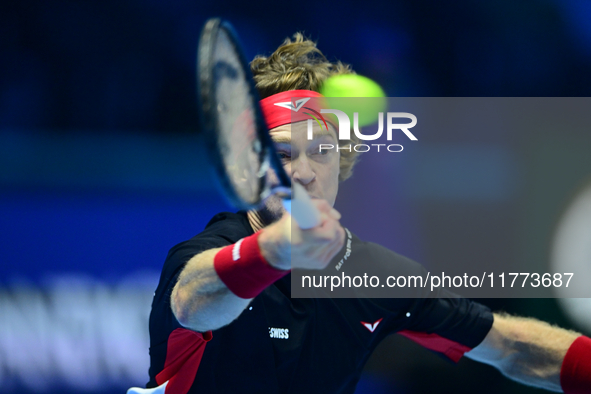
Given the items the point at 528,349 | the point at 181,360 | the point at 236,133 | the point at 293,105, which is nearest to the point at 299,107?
the point at 293,105

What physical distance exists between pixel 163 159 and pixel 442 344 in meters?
2.02

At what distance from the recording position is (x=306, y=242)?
1.12 metres

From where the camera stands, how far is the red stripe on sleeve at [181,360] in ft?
5.24

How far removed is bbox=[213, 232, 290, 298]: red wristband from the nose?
2.40 ft

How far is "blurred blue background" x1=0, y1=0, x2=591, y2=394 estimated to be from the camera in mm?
3141

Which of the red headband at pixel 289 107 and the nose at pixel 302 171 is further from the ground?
the red headband at pixel 289 107

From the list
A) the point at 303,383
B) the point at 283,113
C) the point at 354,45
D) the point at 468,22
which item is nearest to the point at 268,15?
the point at 354,45

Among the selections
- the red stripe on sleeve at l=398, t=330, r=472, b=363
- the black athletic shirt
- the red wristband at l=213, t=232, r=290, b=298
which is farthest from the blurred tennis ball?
the red wristband at l=213, t=232, r=290, b=298

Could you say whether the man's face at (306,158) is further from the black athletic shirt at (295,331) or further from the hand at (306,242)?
the hand at (306,242)

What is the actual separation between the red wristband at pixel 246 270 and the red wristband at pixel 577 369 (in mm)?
1398

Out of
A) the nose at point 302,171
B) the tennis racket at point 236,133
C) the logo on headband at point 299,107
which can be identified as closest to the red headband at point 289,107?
the logo on headband at point 299,107

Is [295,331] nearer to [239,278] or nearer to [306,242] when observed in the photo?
[239,278]

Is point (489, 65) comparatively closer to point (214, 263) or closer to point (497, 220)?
point (497, 220)

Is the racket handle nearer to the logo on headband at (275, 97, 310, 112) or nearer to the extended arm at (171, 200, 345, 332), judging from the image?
the extended arm at (171, 200, 345, 332)
